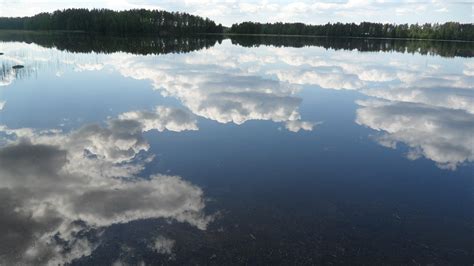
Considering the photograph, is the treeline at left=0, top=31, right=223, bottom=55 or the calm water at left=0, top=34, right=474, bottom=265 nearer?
the calm water at left=0, top=34, right=474, bottom=265

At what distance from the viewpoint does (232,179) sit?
12273mm

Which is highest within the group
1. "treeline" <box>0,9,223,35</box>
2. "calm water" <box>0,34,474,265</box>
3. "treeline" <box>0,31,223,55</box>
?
"treeline" <box>0,9,223,35</box>

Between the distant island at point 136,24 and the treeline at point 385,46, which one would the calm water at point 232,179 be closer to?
the treeline at point 385,46

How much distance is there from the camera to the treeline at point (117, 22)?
151000 millimetres

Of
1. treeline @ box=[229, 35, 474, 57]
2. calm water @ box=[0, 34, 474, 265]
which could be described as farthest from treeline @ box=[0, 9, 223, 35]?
calm water @ box=[0, 34, 474, 265]

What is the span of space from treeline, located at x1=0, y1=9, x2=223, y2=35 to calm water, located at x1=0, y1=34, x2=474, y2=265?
137 meters

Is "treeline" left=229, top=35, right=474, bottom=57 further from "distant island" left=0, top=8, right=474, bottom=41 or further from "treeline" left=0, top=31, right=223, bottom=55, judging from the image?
"distant island" left=0, top=8, right=474, bottom=41

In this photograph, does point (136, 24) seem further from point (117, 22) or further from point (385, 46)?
point (385, 46)

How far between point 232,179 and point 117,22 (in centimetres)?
15411

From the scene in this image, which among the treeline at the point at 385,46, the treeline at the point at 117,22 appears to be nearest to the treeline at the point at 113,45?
the treeline at the point at 385,46

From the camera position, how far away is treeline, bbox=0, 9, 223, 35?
495 feet

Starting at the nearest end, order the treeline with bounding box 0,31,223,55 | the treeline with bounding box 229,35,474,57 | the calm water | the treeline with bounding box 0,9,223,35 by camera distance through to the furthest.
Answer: the calm water → the treeline with bounding box 0,31,223,55 → the treeline with bounding box 229,35,474,57 → the treeline with bounding box 0,9,223,35

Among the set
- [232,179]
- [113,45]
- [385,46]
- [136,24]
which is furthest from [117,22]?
[232,179]

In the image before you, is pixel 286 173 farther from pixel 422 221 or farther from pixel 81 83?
pixel 81 83
